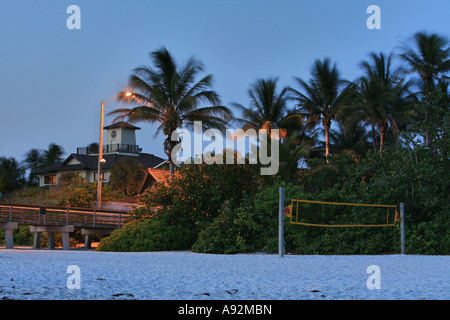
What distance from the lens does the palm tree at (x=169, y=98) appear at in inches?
1214

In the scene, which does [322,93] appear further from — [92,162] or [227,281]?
[92,162]

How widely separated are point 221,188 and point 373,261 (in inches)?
355

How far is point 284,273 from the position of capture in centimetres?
1062

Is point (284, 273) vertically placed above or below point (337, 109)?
below

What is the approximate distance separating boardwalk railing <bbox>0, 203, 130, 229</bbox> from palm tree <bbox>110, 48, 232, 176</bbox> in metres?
4.55

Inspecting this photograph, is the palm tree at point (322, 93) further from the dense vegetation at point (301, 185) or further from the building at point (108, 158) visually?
the building at point (108, 158)

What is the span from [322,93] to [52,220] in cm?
1822

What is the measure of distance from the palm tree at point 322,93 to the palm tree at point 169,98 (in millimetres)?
6677

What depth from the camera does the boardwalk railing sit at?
26.2m

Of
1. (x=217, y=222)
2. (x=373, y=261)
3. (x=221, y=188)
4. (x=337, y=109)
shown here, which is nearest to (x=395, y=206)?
(x=373, y=261)

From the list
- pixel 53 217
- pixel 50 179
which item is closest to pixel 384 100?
pixel 53 217

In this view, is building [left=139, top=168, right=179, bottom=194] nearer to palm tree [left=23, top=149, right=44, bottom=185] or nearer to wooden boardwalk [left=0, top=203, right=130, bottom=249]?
wooden boardwalk [left=0, top=203, right=130, bottom=249]

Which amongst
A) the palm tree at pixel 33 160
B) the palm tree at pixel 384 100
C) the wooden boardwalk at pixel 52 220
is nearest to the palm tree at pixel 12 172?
the palm tree at pixel 33 160

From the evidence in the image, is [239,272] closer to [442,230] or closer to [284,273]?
[284,273]
